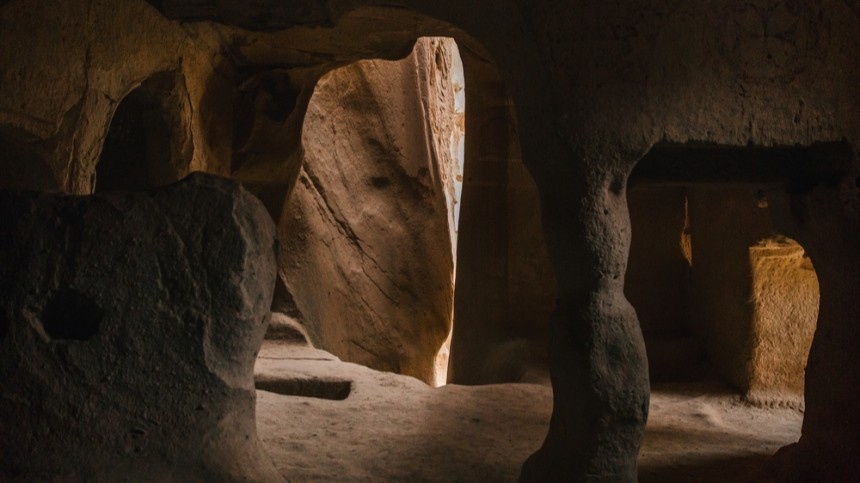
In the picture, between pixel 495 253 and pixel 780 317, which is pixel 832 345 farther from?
pixel 495 253

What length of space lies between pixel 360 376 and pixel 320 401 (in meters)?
0.69

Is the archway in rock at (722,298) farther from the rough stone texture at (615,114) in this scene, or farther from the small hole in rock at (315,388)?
the small hole in rock at (315,388)

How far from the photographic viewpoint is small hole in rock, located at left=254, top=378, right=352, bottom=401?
6328 mm

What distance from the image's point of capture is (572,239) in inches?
144

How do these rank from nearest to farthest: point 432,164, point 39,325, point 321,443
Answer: point 39,325 → point 321,443 → point 432,164

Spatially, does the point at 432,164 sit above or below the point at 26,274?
above

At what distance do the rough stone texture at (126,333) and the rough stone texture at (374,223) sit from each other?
16.2 ft

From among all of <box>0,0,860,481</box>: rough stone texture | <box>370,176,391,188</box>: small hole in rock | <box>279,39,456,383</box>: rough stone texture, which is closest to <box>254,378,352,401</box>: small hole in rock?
<box>279,39,456,383</box>: rough stone texture

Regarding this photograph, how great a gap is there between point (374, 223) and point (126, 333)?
6.89 m

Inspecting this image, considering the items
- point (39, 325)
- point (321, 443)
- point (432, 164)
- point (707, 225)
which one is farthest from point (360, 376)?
point (432, 164)

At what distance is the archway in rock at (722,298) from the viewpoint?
4434mm

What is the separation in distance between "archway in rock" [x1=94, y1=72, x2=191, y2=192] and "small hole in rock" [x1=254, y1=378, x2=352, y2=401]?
1732 millimetres

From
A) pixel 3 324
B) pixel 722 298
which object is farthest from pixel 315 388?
pixel 3 324

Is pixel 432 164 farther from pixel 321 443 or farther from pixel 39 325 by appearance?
pixel 39 325
